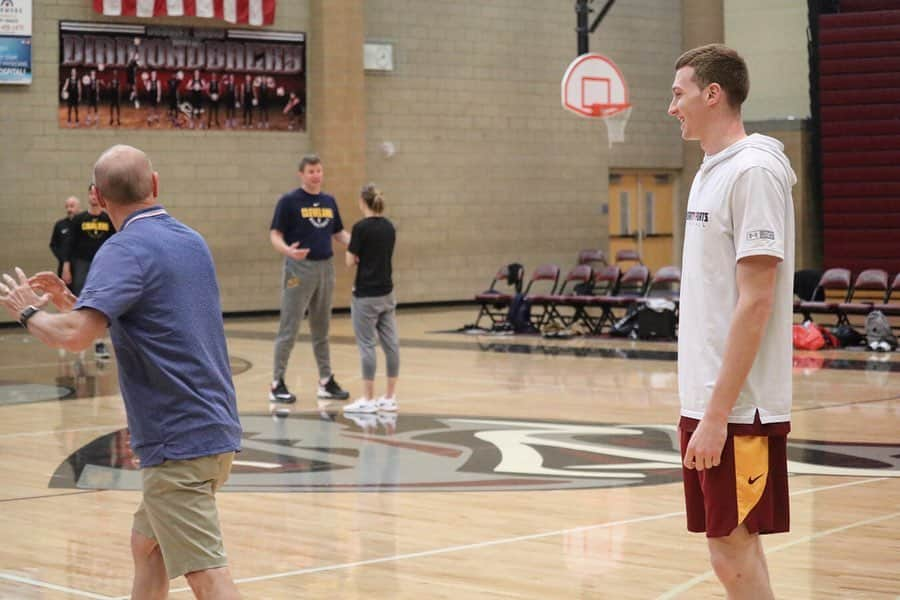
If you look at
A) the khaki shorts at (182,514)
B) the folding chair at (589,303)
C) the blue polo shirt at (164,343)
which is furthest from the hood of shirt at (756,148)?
the folding chair at (589,303)

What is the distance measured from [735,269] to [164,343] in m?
1.53

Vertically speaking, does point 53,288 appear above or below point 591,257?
above

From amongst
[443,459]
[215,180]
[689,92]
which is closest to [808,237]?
[215,180]

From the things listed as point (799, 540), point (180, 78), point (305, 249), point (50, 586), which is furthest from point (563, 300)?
point (50, 586)

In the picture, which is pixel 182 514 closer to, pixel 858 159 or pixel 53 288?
pixel 53 288

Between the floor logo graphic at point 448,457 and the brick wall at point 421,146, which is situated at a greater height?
the brick wall at point 421,146

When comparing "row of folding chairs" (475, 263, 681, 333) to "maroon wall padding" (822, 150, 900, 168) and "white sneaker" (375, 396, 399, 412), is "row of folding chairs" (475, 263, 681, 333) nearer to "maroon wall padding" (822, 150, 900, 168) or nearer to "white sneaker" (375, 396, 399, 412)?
"maroon wall padding" (822, 150, 900, 168)

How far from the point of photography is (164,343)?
3.82 metres

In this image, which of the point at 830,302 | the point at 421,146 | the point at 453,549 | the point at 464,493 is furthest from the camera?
the point at 421,146

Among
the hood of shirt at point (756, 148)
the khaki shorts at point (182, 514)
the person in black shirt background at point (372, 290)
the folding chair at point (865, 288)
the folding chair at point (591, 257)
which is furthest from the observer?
the folding chair at point (591, 257)

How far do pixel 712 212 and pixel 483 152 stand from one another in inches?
816

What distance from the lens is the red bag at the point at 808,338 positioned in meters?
15.7

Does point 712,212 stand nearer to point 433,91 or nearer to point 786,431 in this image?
point 786,431

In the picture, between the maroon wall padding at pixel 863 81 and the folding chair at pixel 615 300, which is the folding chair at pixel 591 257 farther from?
the maroon wall padding at pixel 863 81
